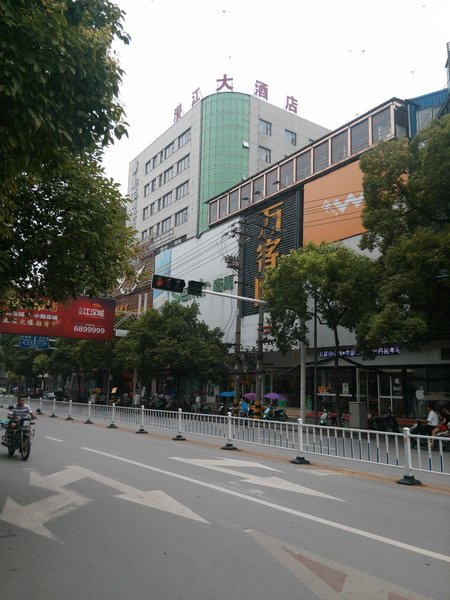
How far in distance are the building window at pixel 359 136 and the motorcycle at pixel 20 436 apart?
71.1ft

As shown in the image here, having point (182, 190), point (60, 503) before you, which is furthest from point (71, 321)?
point (182, 190)

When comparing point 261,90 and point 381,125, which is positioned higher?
point 261,90

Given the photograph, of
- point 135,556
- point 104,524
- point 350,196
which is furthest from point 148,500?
point 350,196

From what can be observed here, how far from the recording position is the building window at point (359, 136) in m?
26.2

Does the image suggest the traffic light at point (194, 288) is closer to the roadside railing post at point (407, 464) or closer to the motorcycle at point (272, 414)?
the motorcycle at point (272, 414)

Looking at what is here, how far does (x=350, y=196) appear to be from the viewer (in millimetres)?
25469

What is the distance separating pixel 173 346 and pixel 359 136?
15748 millimetres

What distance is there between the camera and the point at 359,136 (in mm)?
26688

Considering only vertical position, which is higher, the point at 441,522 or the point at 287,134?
the point at 287,134

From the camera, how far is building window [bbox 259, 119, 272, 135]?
156 ft

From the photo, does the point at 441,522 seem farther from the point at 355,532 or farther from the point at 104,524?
the point at 104,524

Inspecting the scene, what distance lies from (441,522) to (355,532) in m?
1.43

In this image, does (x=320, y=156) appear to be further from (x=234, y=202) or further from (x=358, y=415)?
(x=358, y=415)

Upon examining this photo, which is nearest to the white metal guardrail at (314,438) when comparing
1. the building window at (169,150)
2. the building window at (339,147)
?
the building window at (339,147)
